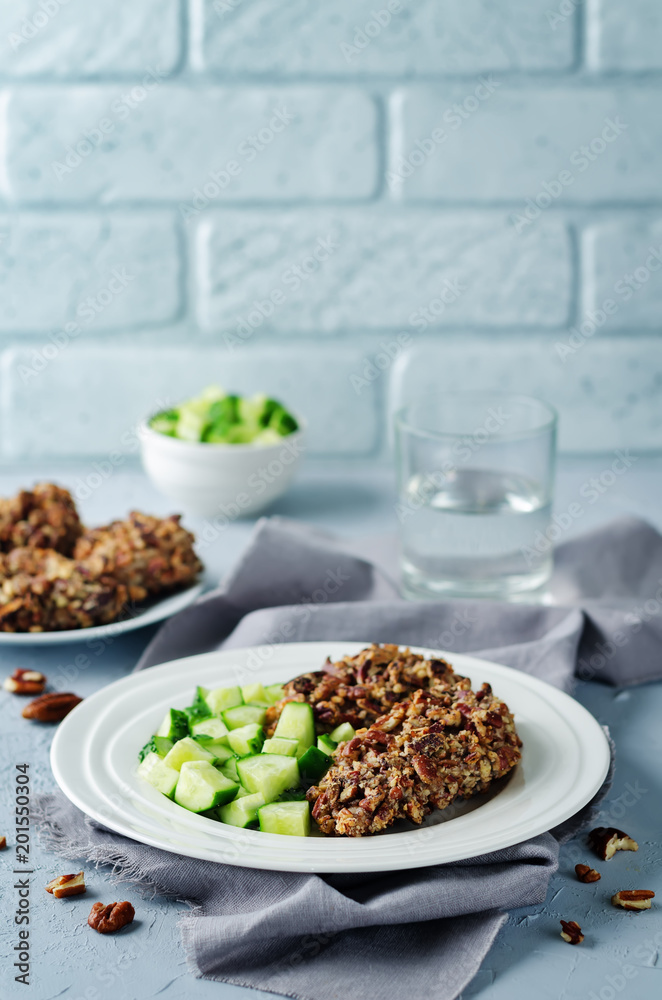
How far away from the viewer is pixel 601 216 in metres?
2.15

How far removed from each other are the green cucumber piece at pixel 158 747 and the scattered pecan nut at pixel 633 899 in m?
0.42

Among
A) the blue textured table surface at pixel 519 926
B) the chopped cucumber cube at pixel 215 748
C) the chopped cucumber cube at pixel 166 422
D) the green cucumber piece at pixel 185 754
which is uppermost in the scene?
the chopped cucumber cube at pixel 166 422

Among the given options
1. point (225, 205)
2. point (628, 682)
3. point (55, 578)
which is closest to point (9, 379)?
point (225, 205)

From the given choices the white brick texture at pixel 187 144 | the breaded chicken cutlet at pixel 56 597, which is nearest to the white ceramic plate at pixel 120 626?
the breaded chicken cutlet at pixel 56 597

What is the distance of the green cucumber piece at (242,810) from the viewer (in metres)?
0.93

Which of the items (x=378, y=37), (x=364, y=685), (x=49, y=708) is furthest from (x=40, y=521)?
(x=378, y=37)

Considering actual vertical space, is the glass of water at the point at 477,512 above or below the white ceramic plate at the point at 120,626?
above

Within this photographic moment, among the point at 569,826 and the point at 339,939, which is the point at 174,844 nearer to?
the point at 339,939

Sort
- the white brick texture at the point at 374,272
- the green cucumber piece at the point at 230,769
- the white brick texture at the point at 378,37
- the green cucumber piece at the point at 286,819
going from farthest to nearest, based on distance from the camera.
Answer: the white brick texture at the point at 374,272 < the white brick texture at the point at 378,37 < the green cucumber piece at the point at 230,769 < the green cucumber piece at the point at 286,819

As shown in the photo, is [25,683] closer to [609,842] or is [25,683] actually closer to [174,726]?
[174,726]

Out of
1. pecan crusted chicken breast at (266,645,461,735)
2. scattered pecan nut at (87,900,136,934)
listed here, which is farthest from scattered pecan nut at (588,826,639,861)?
scattered pecan nut at (87,900,136,934)

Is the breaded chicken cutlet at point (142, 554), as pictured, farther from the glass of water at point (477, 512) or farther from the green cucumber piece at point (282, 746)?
the green cucumber piece at point (282, 746)

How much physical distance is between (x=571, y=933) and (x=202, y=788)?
329 millimetres

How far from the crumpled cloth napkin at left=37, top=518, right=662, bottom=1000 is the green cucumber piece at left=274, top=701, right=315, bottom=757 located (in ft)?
0.48
